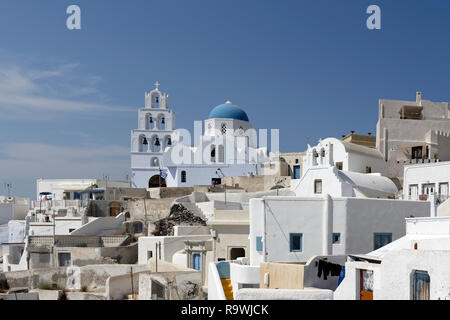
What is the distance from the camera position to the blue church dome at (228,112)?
42.1 meters

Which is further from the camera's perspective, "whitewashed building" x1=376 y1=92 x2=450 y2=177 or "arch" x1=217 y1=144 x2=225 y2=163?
"arch" x1=217 y1=144 x2=225 y2=163

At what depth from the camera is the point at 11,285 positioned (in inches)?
763

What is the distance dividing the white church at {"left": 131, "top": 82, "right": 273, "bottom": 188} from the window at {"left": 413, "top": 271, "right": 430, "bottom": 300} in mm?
29083

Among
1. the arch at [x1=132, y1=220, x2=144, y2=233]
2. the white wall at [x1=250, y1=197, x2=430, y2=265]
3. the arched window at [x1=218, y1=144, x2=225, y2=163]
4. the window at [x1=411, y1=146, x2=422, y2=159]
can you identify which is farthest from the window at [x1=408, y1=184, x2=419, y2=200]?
the arched window at [x1=218, y1=144, x2=225, y2=163]

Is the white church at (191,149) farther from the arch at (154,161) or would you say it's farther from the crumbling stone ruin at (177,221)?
the crumbling stone ruin at (177,221)

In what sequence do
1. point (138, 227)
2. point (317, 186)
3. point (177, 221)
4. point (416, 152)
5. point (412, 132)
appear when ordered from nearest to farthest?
1. point (317, 186)
2. point (177, 221)
3. point (416, 152)
4. point (138, 227)
5. point (412, 132)

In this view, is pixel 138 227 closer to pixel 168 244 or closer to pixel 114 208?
pixel 114 208

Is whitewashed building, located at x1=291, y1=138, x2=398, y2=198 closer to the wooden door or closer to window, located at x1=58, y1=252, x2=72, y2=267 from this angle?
the wooden door

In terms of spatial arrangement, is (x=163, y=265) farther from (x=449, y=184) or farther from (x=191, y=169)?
(x=191, y=169)

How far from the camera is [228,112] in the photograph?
139ft

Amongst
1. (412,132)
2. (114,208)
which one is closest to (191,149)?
(114,208)

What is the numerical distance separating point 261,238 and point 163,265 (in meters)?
4.99

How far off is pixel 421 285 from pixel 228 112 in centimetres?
3487

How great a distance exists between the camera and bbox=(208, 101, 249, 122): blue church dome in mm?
42125
